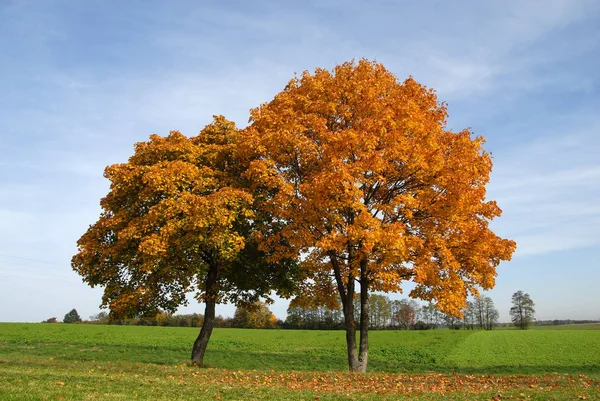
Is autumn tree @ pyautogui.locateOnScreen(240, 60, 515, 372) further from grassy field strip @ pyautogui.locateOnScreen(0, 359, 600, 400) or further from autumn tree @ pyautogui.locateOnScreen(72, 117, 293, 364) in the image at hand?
grassy field strip @ pyautogui.locateOnScreen(0, 359, 600, 400)

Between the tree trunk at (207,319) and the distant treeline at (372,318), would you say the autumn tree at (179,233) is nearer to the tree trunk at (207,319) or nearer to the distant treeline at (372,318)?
the tree trunk at (207,319)

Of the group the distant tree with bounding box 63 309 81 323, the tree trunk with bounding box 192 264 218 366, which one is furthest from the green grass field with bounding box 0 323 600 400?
the distant tree with bounding box 63 309 81 323

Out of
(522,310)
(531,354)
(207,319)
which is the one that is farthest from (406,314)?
(207,319)

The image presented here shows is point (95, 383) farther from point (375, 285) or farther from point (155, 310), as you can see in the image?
point (375, 285)

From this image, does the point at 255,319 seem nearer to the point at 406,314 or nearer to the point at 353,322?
the point at 406,314

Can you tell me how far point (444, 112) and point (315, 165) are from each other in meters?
8.57

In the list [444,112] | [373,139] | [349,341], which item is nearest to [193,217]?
[373,139]

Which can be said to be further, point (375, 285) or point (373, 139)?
point (375, 285)

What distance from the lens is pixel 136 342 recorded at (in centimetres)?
5369

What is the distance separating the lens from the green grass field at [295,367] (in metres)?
13.4

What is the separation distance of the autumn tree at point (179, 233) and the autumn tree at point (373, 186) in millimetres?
2230

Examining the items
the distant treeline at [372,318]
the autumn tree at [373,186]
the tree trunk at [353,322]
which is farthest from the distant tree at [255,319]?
the autumn tree at [373,186]

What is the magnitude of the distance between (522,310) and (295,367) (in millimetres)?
91772

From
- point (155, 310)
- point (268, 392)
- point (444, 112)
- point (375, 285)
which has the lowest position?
point (268, 392)
